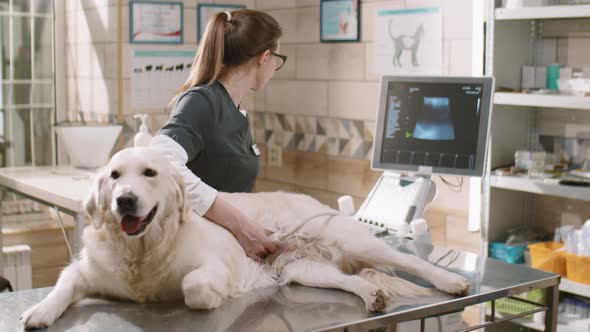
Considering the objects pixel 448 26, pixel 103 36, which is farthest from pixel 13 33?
pixel 448 26

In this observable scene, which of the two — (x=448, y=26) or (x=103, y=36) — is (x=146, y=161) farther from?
(x=103, y=36)

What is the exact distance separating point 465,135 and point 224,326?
1.42 metres

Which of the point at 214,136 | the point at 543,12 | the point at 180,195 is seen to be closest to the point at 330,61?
the point at 543,12

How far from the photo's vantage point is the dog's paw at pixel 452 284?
176 centimetres

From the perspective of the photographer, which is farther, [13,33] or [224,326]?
[13,33]

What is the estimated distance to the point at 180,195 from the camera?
164cm

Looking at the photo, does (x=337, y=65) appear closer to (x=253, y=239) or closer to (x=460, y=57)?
(x=460, y=57)

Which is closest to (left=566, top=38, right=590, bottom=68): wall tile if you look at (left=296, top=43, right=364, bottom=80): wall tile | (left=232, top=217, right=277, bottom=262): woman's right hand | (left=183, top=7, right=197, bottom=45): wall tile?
(left=296, top=43, right=364, bottom=80): wall tile

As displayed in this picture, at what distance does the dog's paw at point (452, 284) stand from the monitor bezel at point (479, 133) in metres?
0.85

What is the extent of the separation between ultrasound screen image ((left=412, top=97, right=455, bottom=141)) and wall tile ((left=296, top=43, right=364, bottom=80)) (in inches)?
46.6

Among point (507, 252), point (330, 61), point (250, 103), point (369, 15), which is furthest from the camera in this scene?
point (250, 103)

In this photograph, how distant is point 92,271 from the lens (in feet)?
5.36

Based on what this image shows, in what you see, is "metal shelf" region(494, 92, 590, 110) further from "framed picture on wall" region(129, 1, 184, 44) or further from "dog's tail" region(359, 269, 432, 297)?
"framed picture on wall" region(129, 1, 184, 44)

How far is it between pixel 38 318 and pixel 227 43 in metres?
0.96
